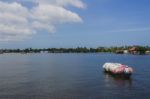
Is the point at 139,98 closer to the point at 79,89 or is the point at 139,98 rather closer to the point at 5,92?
the point at 79,89

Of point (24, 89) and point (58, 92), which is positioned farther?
point (24, 89)

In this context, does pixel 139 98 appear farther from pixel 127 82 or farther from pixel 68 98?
pixel 127 82

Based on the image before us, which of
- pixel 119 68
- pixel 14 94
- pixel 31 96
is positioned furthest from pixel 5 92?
pixel 119 68

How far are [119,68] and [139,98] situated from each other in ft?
113

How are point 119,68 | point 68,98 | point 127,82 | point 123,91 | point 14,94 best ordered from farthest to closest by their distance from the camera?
point 119,68, point 127,82, point 123,91, point 14,94, point 68,98

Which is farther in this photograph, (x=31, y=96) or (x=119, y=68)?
(x=119, y=68)

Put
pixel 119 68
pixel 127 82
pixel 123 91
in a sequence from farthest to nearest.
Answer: pixel 119 68 < pixel 127 82 < pixel 123 91

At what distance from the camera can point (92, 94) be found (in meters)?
59.6

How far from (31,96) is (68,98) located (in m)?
7.30

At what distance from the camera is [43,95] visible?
189ft

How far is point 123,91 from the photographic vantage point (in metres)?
63.7

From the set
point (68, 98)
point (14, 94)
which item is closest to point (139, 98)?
point (68, 98)

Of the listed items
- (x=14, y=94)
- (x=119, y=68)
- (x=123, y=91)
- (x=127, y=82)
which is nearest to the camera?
(x=14, y=94)

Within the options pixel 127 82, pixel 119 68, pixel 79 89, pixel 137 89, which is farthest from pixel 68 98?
pixel 119 68
